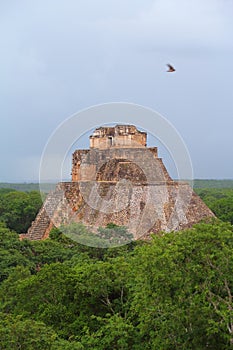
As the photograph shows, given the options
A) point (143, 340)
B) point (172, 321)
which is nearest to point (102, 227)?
point (143, 340)

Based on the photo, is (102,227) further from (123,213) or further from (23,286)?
(23,286)

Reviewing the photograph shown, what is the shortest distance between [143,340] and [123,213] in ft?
37.2

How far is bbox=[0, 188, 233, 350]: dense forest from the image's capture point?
938cm

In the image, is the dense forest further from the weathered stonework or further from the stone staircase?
the stone staircase

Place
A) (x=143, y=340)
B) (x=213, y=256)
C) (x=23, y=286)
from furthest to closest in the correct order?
1. (x=23, y=286)
2. (x=143, y=340)
3. (x=213, y=256)

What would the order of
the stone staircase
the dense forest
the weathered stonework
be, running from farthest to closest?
1. the stone staircase
2. the weathered stonework
3. the dense forest

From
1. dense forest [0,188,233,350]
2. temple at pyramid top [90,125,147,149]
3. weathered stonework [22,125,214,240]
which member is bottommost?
dense forest [0,188,233,350]

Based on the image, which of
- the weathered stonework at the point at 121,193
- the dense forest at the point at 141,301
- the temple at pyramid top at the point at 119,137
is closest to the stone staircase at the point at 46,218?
the weathered stonework at the point at 121,193

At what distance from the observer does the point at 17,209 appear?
35719mm

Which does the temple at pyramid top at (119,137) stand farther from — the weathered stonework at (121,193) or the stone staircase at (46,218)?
the stone staircase at (46,218)

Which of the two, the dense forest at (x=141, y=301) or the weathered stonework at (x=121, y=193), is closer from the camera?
the dense forest at (x=141, y=301)

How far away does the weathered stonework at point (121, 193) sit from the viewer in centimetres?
2209

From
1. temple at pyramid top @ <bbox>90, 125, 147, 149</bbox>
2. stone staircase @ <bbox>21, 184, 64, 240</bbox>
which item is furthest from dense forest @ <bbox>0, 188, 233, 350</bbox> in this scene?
temple at pyramid top @ <bbox>90, 125, 147, 149</bbox>

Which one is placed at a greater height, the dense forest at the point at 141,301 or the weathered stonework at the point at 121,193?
the weathered stonework at the point at 121,193
